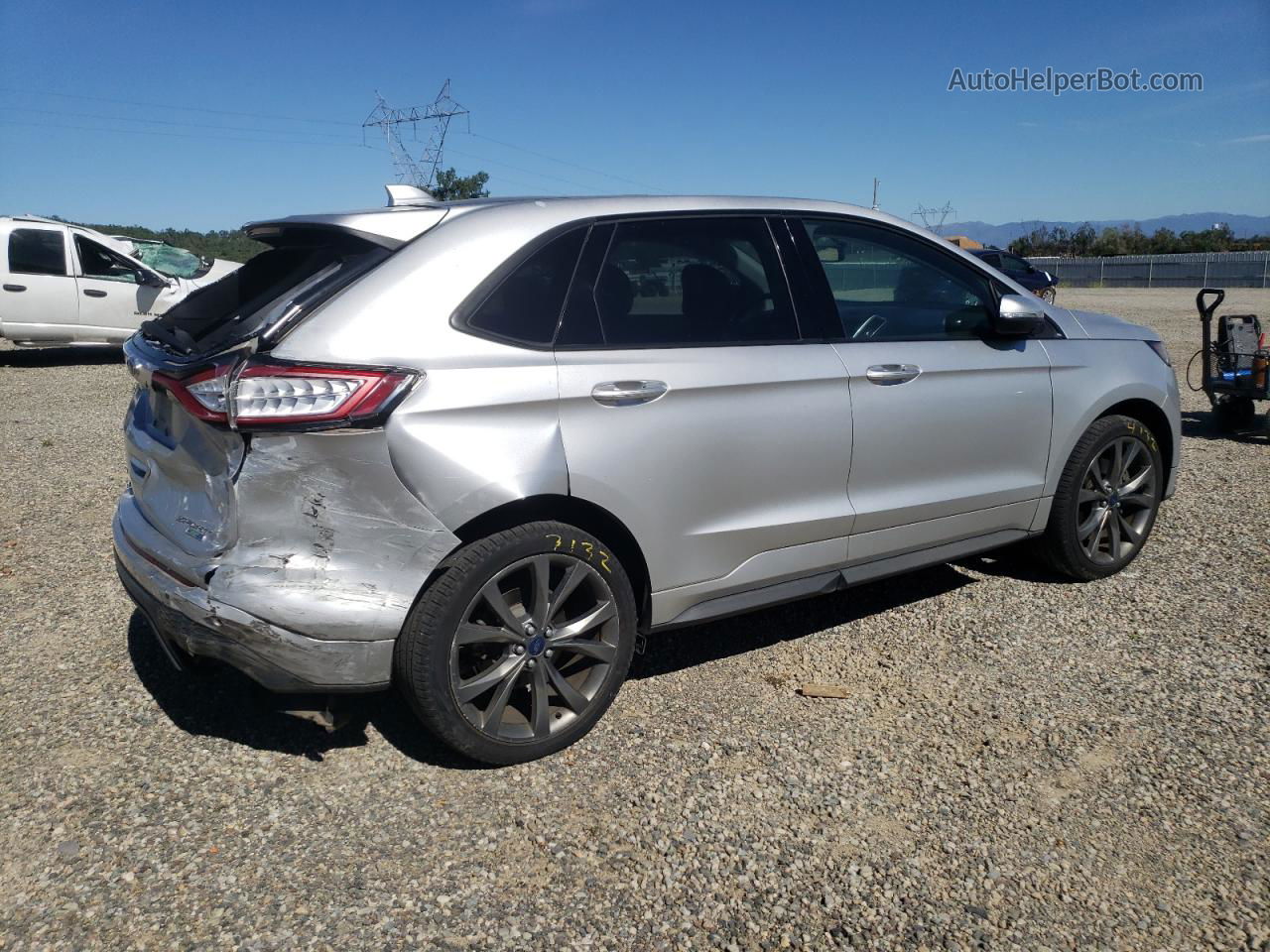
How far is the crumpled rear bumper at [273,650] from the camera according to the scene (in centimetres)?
283

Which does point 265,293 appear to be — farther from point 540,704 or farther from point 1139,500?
point 1139,500

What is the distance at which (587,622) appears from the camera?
129 inches

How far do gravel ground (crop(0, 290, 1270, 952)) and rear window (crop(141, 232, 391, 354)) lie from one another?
1251 millimetres

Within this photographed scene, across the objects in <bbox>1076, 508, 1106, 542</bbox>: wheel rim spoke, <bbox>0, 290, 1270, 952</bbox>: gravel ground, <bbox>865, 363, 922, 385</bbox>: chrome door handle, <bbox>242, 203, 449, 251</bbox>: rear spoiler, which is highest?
<bbox>242, 203, 449, 251</bbox>: rear spoiler

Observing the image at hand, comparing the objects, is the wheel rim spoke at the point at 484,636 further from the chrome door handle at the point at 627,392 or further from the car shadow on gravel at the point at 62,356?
the car shadow on gravel at the point at 62,356

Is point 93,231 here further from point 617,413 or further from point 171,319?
point 617,413

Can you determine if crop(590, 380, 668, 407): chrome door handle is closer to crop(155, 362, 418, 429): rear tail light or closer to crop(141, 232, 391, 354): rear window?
crop(155, 362, 418, 429): rear tail light

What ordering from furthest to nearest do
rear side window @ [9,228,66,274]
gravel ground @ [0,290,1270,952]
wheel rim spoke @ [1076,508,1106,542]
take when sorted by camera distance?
rear side window @ [9,228,66,274] < wheel rim spoke @ [1076,508,1106,542] < gravel ground @ [0,290,1270,952]

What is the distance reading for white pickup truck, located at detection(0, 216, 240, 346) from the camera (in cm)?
1367

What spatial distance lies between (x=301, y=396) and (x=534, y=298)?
82 centimetres

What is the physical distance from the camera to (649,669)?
4055 mm

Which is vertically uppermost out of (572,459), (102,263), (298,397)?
(102,263)

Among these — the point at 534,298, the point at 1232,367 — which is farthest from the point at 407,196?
the point at 1232,367

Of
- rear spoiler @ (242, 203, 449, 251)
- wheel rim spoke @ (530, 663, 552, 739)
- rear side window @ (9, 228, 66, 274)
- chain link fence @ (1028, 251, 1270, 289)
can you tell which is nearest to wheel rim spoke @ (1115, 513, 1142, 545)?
wheel rim spoke @ (530, 663, 552, 739)
